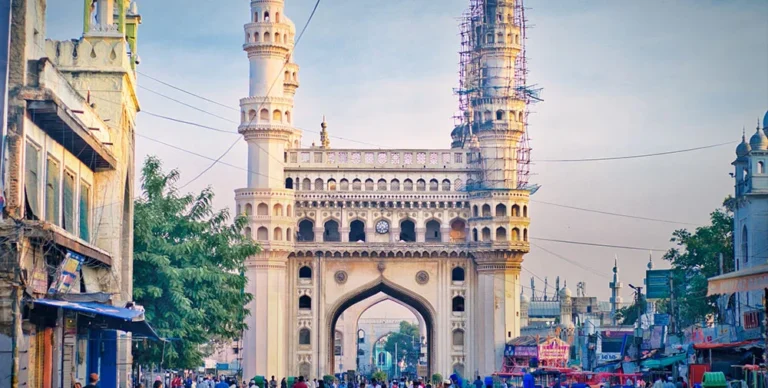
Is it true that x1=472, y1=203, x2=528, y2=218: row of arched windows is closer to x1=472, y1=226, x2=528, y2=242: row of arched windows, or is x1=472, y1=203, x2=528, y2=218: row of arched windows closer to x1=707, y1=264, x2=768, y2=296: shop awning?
x1=472, y1=226, x2=528, y2=242: row of arched windows

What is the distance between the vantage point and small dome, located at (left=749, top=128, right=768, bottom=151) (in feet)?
121

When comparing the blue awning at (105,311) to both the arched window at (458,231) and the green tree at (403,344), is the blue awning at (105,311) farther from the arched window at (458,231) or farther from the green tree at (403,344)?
the green tree at (403,344)

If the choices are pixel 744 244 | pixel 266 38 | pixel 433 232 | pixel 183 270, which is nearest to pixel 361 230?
pixel 433 232

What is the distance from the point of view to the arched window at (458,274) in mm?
56406

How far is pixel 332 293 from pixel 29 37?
42.1m

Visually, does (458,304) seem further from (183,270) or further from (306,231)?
(183,270)

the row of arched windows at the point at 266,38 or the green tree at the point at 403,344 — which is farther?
the green tree at the point at 403,344

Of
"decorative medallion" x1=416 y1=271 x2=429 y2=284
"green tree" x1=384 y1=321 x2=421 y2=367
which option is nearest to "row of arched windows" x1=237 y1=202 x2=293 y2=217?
"decorative medallion" x1=416 y1=271 x2=429 y2=284

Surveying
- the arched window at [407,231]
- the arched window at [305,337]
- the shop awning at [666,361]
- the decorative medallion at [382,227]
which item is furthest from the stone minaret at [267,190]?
the shop awning at [666,361]

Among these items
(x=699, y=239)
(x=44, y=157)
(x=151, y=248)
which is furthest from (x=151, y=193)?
(x=699, y=239)

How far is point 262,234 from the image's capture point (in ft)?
177

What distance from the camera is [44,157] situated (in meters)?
16.1

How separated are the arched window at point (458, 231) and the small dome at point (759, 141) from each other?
67.9 ft

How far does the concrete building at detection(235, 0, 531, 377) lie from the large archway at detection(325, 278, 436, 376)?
88mm
